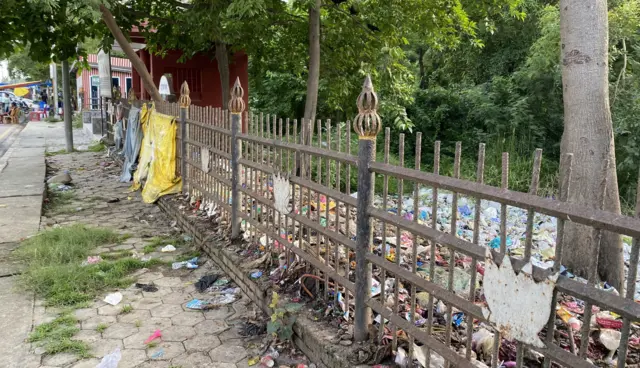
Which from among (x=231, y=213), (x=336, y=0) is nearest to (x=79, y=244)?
(x=231, y=213)

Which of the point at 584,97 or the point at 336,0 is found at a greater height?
the point at 336,0

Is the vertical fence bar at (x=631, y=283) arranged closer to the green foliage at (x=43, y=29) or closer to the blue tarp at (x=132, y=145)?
the green foliage at (x=43, y=29)

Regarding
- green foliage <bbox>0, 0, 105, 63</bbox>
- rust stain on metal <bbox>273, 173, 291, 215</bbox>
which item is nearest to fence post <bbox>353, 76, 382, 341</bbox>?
rust stain on metal <bbox>273, 173, 291, 215</bbox>

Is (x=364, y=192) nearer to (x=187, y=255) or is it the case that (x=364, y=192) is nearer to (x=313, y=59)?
(x=187, y=255)

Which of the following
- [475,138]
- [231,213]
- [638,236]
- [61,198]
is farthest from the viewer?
[475,138]

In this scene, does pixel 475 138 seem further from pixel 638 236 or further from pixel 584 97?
pixel 638 236

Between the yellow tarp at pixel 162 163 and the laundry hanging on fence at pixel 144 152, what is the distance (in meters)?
0.38

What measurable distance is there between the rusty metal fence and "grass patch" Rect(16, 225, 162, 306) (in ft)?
4.35

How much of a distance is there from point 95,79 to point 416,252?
36868 millimetres

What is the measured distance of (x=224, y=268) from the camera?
5324mm

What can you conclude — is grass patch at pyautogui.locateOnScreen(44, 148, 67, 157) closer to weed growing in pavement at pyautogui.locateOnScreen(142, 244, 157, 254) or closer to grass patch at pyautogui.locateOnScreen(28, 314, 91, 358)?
weed growing in pavement at pyautogui.locateOnScreen(142, 244, 157, 254)

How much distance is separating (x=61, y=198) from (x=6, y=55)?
123 inches

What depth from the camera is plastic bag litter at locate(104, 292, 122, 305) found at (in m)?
4.60

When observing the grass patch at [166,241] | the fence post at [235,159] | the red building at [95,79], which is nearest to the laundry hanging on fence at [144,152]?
the grass patch at [166,241]
